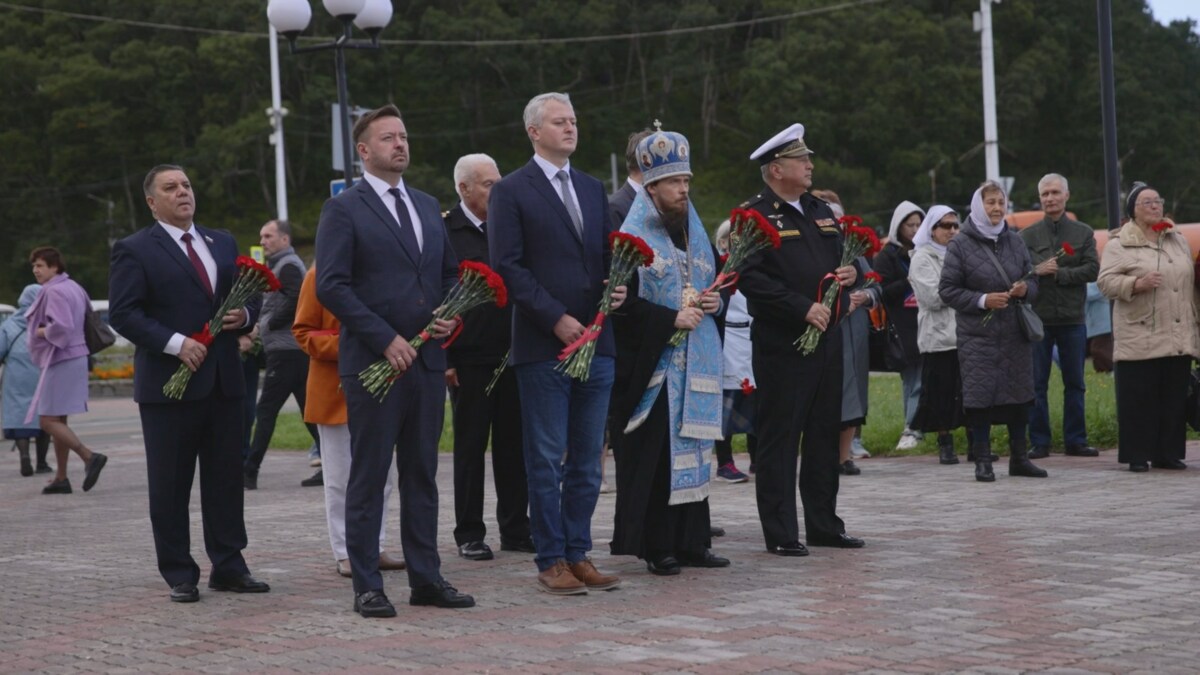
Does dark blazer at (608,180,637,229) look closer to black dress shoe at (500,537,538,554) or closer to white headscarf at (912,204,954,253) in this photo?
black dress shoe at (500,537,538,554)

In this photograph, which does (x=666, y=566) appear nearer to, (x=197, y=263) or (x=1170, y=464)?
(x=197, y=263)

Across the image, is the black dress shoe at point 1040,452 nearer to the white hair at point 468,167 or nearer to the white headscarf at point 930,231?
the white headscarf at point 930,231

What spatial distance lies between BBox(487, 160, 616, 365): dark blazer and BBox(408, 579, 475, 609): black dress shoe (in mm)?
1103

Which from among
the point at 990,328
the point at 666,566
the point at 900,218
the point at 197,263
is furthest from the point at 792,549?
the point at 900,218

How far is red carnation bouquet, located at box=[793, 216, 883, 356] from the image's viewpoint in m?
8.58

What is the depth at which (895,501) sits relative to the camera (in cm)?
1052

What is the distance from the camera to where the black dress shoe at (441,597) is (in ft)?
23.3

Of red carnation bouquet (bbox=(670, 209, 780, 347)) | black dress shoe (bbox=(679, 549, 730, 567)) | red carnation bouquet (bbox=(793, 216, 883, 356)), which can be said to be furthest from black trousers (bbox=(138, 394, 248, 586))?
red carnation bouquet (bbox=(793, 216, 883, 356))

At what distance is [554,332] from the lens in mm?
7277

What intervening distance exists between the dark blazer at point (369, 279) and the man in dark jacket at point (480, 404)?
165 centimetres

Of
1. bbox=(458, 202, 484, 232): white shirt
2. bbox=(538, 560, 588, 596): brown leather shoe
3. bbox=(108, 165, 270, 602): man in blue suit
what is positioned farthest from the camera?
bbox=(458, 202, 484, 232): white shirt

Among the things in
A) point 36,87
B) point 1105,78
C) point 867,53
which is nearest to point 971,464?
point 1105,78

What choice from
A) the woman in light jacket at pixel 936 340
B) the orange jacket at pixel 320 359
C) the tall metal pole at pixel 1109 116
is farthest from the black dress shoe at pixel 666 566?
the tall metal pole at pixel 1109 116

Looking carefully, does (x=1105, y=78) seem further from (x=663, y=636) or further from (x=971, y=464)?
(x=663, y=636)
